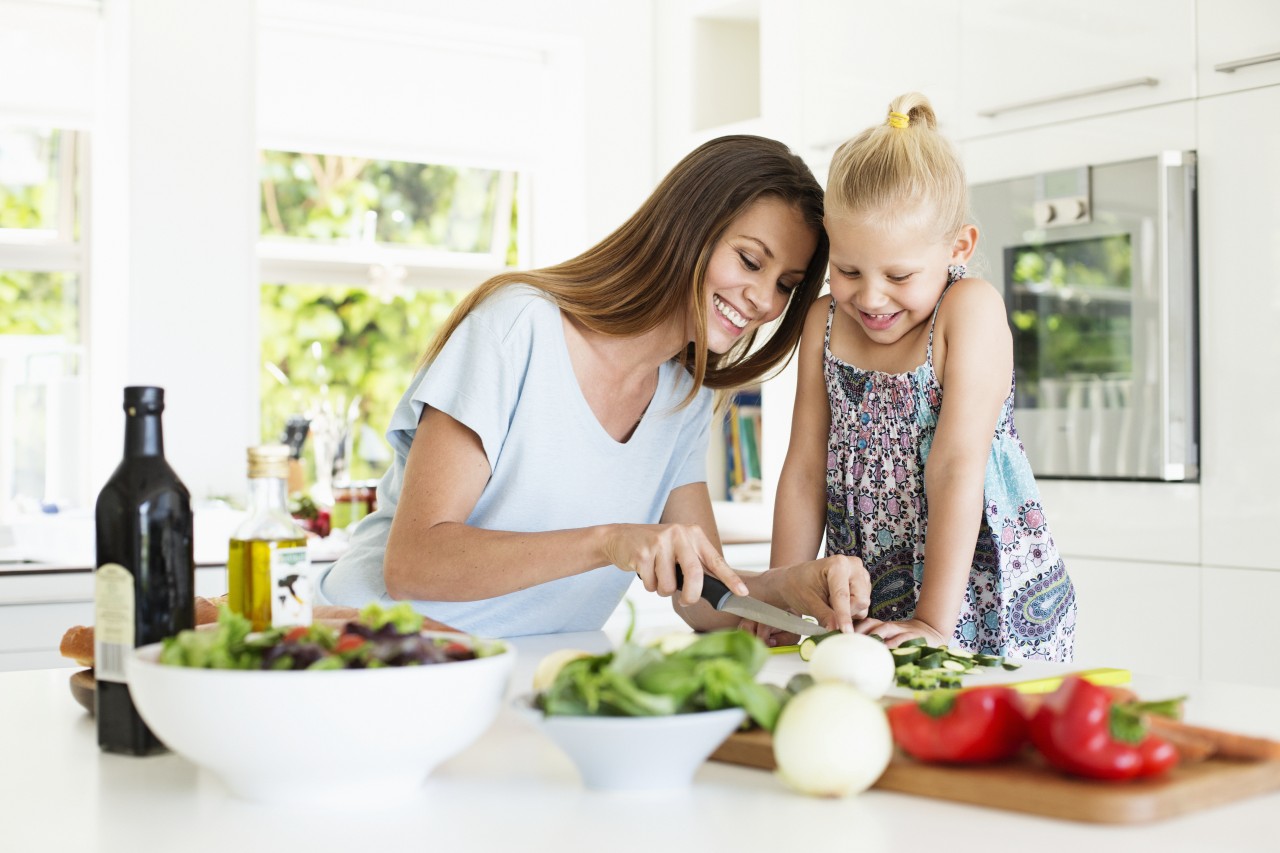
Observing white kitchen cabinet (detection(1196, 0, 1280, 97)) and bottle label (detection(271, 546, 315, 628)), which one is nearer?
bottle label (detection(271, 546, 315, 628))

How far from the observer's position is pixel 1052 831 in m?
0.70

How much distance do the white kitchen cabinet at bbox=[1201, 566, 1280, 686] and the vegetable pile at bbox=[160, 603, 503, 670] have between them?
73.7 inches

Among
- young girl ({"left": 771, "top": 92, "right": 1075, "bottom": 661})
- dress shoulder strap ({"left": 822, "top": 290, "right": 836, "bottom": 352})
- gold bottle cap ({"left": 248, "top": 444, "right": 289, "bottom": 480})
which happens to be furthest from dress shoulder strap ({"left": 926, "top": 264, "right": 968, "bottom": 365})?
gold bottle cap ({"left": 248, "top": 444, "right": 289, "bottom": 480})

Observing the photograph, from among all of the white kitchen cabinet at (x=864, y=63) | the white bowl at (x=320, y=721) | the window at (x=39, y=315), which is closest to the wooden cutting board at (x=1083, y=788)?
the white bowl at (x=320, y=721)

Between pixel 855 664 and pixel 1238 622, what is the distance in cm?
162

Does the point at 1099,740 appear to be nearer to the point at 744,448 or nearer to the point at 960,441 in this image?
the point at 960,441

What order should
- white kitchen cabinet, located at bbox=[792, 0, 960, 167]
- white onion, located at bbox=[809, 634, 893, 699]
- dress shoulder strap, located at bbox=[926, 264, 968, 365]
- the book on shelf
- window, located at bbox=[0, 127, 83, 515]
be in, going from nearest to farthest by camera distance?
white onion, located at bbox=[809, 634, 893, 699]
dress shoulder strap, located at bbox=[926, 264, 968, 365]
white kitchen cabinet, located at bbox=[792, 0, 960, 167]
window, located at bbox=[0, 127, 83, 515]
the book on shelf

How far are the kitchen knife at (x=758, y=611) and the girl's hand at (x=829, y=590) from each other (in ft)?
0.11

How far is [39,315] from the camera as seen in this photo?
11.3 feet


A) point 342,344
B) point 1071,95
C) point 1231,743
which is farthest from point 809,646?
point 342,344

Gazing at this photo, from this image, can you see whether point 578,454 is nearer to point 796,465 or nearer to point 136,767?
point 796,465

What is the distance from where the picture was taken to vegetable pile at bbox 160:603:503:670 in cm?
75

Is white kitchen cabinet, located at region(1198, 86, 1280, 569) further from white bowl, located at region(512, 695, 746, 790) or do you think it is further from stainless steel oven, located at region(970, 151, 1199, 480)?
white bowl, located at region(512, 695, 746, 790)

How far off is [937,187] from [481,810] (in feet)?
3.22
